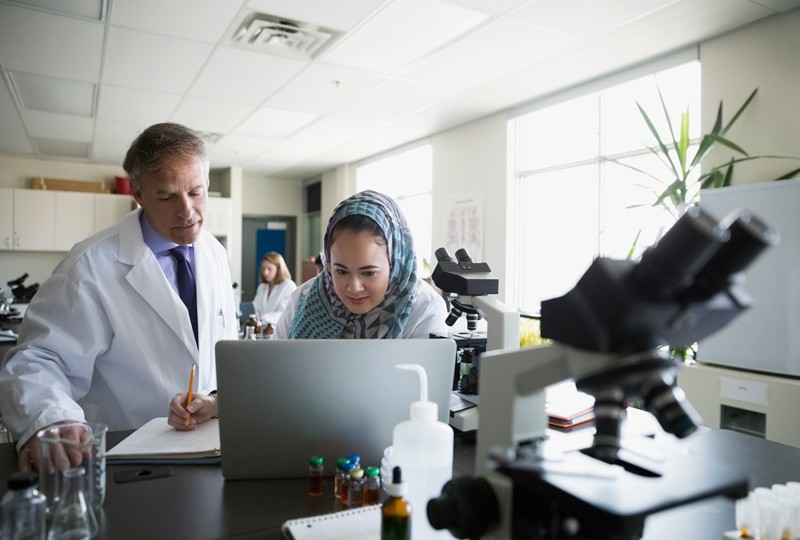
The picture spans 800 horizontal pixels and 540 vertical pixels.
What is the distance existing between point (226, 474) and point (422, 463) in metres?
0.39

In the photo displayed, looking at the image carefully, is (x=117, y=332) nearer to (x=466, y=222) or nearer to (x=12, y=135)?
(x=466, y=222)

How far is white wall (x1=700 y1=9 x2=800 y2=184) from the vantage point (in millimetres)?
2828

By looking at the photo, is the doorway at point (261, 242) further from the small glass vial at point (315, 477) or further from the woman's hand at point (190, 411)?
the small glass vial at point (315, 477)

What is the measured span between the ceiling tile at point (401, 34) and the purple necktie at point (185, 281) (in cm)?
180

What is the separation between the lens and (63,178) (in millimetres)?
7109

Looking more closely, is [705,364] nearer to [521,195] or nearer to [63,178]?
[521,195]

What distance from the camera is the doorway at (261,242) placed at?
8367 millimetres

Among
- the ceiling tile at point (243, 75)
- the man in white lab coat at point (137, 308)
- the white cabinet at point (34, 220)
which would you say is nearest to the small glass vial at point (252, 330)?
the ceiling tile at point (243, 75)

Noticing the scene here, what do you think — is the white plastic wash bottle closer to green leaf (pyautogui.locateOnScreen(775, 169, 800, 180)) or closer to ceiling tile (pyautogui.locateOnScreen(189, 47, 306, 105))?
green leaf (pyautogui.locateOnScreen(775, 169, 800, 180))

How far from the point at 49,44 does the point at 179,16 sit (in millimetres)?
984

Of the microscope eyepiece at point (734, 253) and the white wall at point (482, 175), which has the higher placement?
the white wall at point (482, 175)

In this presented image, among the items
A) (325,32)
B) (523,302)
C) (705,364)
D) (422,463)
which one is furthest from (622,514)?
(523,302)

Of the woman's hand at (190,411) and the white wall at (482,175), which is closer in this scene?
the woman's hand at (190,411)

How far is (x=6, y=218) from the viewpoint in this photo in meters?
6.52
